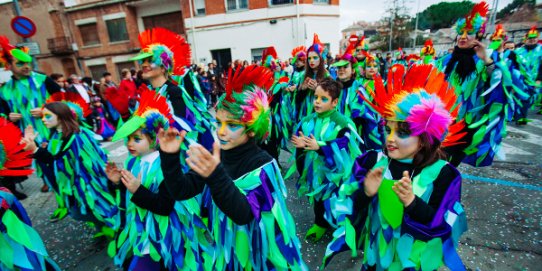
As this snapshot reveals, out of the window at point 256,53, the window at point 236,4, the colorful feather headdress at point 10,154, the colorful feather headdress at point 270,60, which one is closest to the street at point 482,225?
the colorful feather headdress at point 10,154

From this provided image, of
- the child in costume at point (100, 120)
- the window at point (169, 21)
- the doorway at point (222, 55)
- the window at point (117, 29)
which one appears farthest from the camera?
the window at point (117, 29)

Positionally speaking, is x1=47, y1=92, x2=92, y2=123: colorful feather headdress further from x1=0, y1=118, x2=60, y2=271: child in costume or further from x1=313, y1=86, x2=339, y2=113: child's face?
x1=313, y1=86, x2=339, y2=113: child's face

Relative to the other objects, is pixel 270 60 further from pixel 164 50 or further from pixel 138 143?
pixel 138 143

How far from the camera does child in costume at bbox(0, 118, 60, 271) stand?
1.62 m

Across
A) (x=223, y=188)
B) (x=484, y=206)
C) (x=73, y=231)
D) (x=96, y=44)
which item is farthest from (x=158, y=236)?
(x=96, y=44)

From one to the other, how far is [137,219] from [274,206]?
1044mm

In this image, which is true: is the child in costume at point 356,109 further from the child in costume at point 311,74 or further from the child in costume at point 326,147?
the child in costume at point 326,147

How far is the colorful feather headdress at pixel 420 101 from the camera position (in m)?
1.46

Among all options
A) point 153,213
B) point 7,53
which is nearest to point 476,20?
point 153,213

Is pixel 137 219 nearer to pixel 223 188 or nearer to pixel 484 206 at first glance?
pixel 223 188

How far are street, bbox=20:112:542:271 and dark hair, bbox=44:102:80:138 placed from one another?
1.29m

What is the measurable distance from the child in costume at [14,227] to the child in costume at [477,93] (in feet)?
12.1

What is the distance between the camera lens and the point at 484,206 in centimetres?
336

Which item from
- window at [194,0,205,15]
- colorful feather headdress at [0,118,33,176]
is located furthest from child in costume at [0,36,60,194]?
window at [194,0,205,15]
